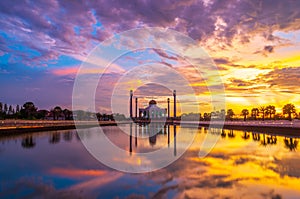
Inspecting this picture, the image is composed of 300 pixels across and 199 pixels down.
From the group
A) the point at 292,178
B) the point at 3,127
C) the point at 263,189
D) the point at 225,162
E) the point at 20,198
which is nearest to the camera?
the point at 20,198

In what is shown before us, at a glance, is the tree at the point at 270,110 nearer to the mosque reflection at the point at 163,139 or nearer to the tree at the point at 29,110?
the mosque reflection at the point at 163,139

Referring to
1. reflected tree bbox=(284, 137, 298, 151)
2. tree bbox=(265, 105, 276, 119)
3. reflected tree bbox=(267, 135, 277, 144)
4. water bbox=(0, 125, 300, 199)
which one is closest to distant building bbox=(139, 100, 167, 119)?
tree bbox=(265, 105, 276, 119)

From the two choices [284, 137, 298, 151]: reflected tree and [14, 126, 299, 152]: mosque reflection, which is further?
[14, 126, 299, 152]: mosque reflection

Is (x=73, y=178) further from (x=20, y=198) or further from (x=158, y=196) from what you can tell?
(x=158, y=196)

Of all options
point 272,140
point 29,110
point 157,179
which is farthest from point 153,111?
point 157,179

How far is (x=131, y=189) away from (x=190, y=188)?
206 cm

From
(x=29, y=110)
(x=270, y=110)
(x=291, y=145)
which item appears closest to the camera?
(x=291, y=145)

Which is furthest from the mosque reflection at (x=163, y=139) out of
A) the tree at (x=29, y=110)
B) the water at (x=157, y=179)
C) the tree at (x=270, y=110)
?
the tree at (x=270, y=110)

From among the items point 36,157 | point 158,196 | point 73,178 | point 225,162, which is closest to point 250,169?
point 225,162

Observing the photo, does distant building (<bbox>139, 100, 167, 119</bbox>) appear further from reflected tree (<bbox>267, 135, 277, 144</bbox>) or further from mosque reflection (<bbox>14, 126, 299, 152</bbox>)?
reflected tree (<bbox>267, 135, 277, 144</bbox>)

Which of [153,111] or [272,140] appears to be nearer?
[272,140]

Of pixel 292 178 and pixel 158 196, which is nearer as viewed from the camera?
pixel 158 196

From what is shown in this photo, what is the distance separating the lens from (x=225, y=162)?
1466cm

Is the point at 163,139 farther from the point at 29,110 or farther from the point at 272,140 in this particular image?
the point at 29,110
